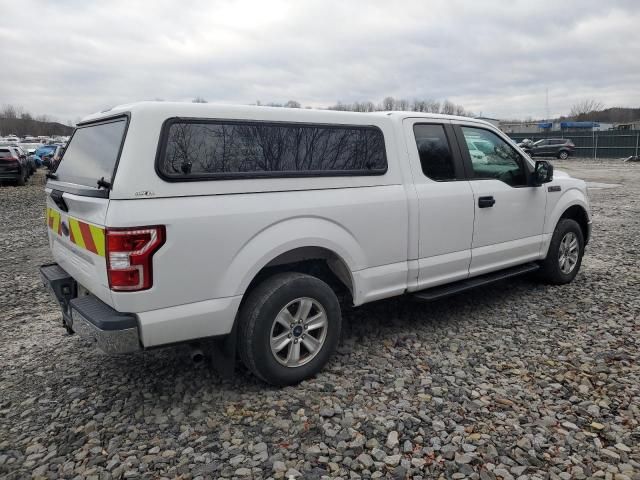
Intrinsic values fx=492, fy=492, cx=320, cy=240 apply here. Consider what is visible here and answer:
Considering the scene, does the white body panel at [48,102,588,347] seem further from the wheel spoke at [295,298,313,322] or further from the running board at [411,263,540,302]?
the wheel spoke at [295,298,313,322]

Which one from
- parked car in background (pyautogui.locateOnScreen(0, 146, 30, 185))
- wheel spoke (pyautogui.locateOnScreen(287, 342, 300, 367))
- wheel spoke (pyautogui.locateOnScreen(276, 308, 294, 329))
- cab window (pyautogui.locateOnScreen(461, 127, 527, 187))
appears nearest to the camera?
wheel spoke (pyautogui.locateOnScreen(276, 308, 294, 329))

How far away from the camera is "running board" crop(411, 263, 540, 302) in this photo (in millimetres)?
4156

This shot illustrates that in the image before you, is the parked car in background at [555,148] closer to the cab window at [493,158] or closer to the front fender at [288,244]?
the cab window at [493,158]

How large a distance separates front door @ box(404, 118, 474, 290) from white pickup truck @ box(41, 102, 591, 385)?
0.04 ft

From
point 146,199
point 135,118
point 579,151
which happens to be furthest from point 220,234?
point 579,151

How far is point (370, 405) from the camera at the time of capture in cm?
320

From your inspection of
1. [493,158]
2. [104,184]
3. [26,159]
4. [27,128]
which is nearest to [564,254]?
[493,158]

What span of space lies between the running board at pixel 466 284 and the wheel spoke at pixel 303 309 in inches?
44.9

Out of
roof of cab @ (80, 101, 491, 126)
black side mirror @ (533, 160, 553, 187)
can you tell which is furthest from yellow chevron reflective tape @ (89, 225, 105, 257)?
black side mirror @ (533, 160, 553, 187)

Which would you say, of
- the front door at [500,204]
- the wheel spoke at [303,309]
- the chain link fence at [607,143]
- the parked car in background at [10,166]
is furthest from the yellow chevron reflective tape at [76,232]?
the chain link fence at [607,143]

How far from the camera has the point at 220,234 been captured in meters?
2.96

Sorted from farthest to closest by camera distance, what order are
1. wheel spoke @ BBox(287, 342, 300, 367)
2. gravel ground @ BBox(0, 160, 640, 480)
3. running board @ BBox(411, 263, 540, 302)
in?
running board @ BBox(411, 263, 540, 302)
wheel spoke @ BBox(287, 342, 300, 367)
gravel ground @ BBox(0, 160, 640, 480)

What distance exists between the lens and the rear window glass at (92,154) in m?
2.98

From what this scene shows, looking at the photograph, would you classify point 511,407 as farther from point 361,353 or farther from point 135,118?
point 135,118
